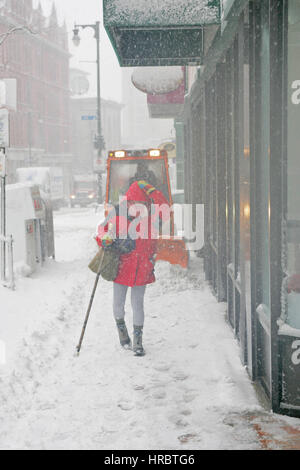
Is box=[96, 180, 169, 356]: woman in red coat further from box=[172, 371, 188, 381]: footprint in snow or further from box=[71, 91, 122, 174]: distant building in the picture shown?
box=[71, 91, 122, 174]: distant building

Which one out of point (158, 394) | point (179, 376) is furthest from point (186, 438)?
point (179, 376)

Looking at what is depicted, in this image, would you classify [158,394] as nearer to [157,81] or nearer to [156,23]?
[156,23]

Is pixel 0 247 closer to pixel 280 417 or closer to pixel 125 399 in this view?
pixel 125 399

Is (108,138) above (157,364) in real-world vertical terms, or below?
above

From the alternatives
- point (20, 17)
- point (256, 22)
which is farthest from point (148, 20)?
point (20, 17)

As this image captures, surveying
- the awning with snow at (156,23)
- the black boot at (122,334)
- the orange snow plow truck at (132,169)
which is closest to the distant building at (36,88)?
the orange snow plow truck at (132,169)

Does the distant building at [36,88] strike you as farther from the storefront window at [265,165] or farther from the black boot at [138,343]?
the storefront window at [265,165]

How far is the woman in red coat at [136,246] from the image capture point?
6.21 metres

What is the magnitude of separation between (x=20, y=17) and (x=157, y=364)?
5051 centimetres

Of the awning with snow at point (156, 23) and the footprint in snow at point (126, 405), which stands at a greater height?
the awning with snow at point (156, 23)

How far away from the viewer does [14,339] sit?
6.61m

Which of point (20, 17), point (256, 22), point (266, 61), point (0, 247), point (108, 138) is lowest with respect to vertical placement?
point (0, 247)

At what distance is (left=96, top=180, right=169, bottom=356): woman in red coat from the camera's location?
20.4 ft

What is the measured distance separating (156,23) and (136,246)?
2.17 m
